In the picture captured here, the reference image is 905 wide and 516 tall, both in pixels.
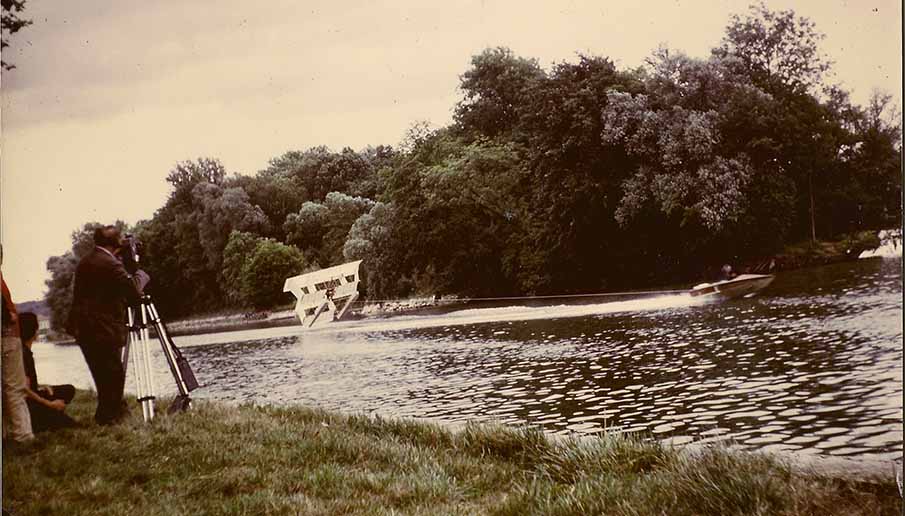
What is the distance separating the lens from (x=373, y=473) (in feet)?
11.5

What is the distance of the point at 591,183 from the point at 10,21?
10.8 ft

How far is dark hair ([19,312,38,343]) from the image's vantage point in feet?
13.6

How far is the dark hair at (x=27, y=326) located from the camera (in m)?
4.14

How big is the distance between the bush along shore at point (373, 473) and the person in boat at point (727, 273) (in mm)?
719

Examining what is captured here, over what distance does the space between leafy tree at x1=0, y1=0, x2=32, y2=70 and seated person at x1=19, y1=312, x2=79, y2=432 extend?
4.78 feet

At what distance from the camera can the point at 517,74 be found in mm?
3602

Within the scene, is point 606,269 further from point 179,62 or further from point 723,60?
point 179,62

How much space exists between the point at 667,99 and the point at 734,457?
149cm

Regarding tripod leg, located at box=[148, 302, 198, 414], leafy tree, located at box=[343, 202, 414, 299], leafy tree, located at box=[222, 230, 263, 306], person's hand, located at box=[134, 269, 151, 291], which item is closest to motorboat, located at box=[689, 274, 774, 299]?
leafy tree, located at box=[343, 202, 414, 299]

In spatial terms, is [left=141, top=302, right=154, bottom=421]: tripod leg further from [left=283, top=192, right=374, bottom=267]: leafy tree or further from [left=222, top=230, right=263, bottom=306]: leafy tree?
[left=283, top=192, right=374, bottom=267]: leafy tree

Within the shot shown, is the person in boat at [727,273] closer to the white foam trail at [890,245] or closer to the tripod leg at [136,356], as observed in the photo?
the white foam trail at [890,245]

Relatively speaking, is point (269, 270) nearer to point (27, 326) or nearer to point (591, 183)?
point (27, 326)

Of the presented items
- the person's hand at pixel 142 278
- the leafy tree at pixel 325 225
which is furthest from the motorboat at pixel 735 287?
the person's hand at pixel 142 278

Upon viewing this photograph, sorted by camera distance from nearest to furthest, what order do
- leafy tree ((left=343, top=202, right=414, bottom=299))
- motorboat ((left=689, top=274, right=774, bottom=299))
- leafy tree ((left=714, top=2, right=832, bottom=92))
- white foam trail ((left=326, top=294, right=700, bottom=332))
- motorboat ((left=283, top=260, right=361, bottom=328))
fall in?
1. leafy tree ((left=714, top=2, right=832, bottom=92))
2. motorboat ((left=689, top=274, right=774, bottom=299))
3. white foam trail ((left=326, top=294, right=700, bottom=332))
4. leafy tree ((left=343, top=202, right=414, bottom=299))
5. motorboat ((left=283, top=260, right=361, bottom=328))
